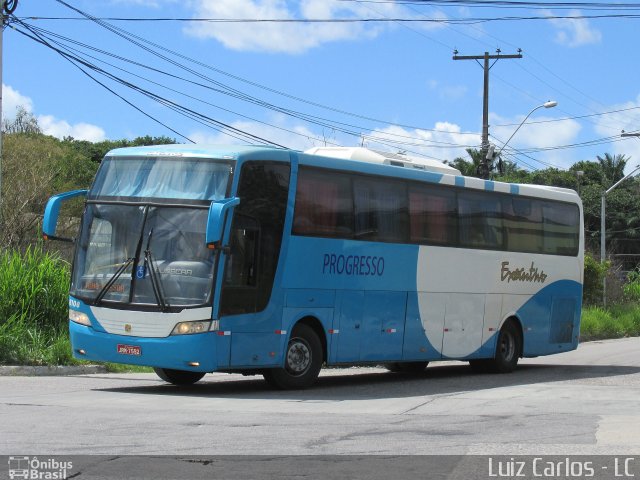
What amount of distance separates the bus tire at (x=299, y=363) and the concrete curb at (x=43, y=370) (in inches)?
153

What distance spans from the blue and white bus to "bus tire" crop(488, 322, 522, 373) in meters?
0.69

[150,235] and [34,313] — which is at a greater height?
[150,235]

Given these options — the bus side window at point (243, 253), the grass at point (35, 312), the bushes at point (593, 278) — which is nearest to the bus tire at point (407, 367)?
the grass at point (35, 312)

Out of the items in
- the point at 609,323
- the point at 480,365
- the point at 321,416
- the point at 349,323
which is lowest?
the point at 321,416

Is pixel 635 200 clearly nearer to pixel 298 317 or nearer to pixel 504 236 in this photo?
pixel 504 236

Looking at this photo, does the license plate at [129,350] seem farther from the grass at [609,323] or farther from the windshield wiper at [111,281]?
the grass at [609,323]

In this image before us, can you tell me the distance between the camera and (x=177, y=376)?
53.3 ft

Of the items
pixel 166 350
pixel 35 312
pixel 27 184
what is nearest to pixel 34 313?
pixel 35 312

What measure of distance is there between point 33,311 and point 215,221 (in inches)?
273

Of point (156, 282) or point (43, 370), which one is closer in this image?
point (156, 282)

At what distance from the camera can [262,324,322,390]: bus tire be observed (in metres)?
15.4

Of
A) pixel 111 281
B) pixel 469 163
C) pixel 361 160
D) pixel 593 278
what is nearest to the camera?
pixel 111 281

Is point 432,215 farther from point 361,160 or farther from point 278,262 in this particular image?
point 278,262

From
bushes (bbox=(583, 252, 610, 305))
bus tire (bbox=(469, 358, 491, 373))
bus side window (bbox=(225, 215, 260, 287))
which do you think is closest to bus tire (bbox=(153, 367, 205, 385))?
bus side window (bbox=(225, 215, 260, 287))
